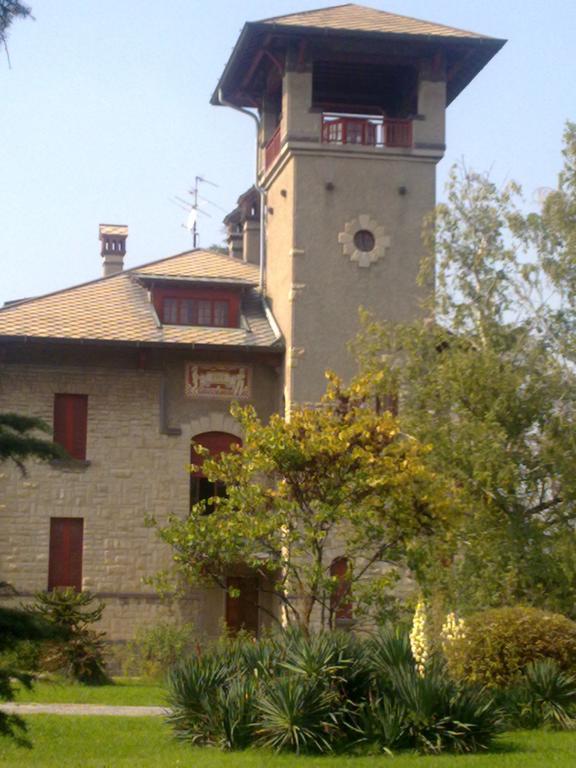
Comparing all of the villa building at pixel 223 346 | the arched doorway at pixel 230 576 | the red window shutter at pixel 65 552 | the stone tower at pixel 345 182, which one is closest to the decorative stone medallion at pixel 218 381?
the villa building at pixel 223 346

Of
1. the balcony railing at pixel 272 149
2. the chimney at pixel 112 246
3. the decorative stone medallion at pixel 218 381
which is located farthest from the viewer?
the chimney at pixel 112 246

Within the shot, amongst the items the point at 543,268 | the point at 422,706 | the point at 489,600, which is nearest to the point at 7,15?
the point at 422,706

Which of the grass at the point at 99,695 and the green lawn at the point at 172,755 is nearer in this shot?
the green lawn at the point at 172,755

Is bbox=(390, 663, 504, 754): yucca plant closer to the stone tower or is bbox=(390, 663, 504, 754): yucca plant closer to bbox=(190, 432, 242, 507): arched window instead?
the stone tower

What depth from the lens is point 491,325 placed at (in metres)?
26.3

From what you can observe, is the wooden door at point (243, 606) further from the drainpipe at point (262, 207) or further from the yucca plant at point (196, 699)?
the yucca plant at point (196, 699)

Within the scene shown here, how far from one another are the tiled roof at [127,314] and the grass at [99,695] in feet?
25.2

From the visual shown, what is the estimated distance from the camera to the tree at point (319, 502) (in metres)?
19.5

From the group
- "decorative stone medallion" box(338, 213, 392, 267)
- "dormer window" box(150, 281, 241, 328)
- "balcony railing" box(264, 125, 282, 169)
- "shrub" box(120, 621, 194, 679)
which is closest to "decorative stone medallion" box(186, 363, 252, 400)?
"dormer window" box(150, 281, 241, 328)

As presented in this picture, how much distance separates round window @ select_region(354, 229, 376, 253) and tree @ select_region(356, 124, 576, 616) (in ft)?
7.26

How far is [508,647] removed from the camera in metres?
18.0

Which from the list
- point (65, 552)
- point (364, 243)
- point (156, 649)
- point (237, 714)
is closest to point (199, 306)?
point (364, 243)

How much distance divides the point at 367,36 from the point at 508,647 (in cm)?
1538

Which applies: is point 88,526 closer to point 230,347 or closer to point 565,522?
point 230,347
